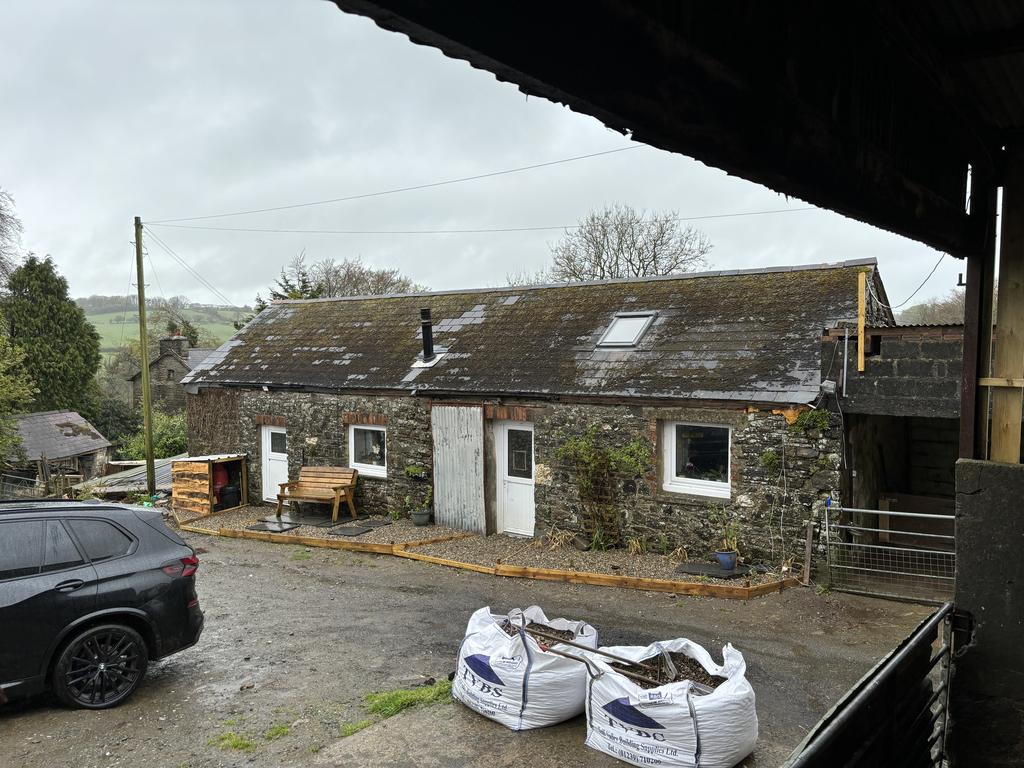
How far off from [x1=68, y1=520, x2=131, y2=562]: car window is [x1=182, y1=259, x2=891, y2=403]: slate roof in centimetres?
708

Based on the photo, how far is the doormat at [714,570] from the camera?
410 inches

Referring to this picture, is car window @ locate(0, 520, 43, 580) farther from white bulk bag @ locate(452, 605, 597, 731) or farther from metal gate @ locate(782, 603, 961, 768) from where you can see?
metal gate @ locate(782, 603, 961, 768)

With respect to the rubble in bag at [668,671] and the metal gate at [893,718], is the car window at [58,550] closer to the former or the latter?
the rubble in bag at [668,671]

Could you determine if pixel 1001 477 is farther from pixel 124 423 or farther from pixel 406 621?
pixel 124 423

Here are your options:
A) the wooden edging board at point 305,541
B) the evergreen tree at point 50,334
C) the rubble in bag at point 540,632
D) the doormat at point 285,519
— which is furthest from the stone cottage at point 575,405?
the evergreen tree at point 50,334

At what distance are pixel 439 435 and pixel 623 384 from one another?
3828mm

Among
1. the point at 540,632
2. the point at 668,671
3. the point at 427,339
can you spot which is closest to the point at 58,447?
the point at 427,339

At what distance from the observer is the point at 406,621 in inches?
362

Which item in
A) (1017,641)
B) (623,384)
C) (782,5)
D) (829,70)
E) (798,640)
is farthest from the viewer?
(623,384)

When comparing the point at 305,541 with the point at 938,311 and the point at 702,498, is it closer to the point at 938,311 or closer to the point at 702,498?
the point at 702,498

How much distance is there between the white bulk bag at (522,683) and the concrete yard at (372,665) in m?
0.12

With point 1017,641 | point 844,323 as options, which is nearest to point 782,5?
point 1017,641

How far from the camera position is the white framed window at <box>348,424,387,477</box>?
15.2 metres

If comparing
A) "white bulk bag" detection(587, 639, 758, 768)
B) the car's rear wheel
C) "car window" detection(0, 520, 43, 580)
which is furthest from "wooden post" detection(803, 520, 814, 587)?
"car window" detection(0, 520, 43, 580)
